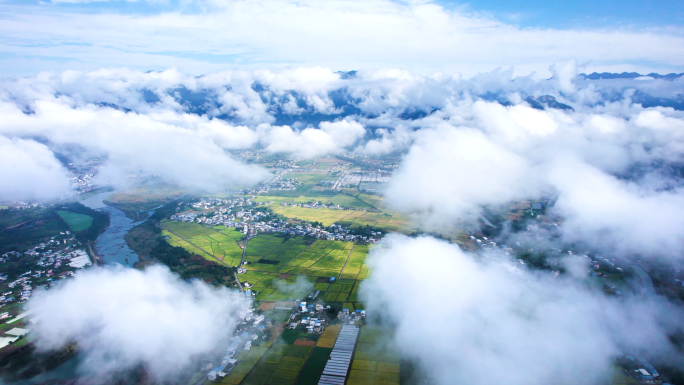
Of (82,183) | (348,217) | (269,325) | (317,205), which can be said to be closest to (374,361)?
(269,325)

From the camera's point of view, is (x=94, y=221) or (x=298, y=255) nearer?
(x=298, y=255)

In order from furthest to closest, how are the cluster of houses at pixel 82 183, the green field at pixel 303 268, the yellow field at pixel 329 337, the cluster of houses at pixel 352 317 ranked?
1. the cluster of houses at pixel 82 183
2. the green field at pixel 303 268
3. the cluster of houses at pixel 352 317
4. the yellow field at pixel 329 337

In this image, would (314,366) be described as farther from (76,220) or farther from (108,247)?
(76,220)

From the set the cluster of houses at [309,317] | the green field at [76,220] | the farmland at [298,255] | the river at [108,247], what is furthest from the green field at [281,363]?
the green field at [76,220]

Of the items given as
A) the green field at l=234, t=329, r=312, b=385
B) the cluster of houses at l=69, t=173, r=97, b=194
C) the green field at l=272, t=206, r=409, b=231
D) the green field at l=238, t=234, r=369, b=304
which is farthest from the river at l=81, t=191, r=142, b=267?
the green field at l=234, t=329, r=312, b=385

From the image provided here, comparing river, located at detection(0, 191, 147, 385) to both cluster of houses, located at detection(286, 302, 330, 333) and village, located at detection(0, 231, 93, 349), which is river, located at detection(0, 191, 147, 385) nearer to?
village, located at detection(0, 231, 93, 349)

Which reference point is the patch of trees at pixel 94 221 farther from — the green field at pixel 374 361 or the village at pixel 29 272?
the green field at pixel 374 361
